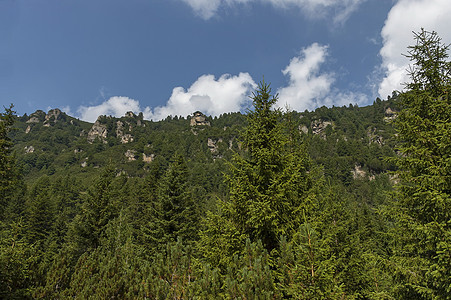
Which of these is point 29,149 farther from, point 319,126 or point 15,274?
point 319,126

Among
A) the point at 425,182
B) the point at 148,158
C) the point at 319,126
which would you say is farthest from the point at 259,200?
the point at 319,126

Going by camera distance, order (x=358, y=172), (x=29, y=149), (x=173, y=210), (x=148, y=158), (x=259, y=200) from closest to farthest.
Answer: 1. (x=259, y=200)
2. (x=173, y=210)
3. (x=358, y=172)
4. (x=148, y=158)
5. (x=29, y=149)

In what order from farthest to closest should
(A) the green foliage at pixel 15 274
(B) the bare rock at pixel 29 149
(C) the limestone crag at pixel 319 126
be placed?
(C) the limestone crag at pixel 319 126
(B) the bare rock at pixel 29 149
(A) the green foliage at pixel 15 274

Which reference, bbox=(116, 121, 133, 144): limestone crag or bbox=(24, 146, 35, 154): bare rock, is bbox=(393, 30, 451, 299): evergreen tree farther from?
bbox=(24, 146, 35, 154): bare rock

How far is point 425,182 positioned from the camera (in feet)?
23.0

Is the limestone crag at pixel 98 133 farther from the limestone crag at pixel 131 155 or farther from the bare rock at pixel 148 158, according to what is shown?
the bare rock at pixel 148 158

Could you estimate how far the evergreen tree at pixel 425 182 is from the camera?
6.49 meters

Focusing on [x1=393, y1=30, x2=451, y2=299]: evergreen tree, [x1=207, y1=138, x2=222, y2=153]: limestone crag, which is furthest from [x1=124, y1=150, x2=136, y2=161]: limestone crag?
[x1=393, y1=30, x2=451, y2=299]: evergreen tree

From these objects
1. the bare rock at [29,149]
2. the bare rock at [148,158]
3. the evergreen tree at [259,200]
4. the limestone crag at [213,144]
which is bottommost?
the evergreen tree at [259,200]

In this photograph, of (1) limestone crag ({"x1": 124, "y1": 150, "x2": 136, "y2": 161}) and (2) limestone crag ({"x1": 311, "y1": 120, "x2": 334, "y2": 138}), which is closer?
(1) limestone crag ({"x1": 124, "y1": 150, "x2": 136, "y2": 161})

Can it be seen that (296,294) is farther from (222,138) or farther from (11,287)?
(222,138)

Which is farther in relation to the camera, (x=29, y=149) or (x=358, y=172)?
(x=29, y=149)

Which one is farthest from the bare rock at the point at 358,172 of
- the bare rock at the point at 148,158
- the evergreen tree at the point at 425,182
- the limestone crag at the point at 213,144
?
the evergreen tree at the point at 425,182

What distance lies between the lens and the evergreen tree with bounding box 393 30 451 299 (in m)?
6.49
